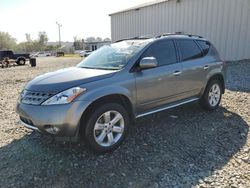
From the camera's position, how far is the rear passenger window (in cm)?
490

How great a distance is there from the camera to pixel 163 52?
4.58 metres

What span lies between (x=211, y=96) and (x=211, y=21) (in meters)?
10.0

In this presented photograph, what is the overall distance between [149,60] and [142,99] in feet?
2.15

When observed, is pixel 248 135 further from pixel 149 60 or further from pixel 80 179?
pixel 80 179

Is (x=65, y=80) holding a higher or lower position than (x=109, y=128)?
higher

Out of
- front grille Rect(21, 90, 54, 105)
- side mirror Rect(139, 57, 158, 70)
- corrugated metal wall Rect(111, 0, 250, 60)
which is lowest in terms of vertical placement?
front grille Rect(21, 90, 54, 105)

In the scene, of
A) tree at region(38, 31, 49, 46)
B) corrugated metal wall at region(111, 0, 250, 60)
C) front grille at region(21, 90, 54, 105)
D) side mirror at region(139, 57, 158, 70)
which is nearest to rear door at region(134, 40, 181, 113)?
side mirror at region(139, 57, 158, 70)

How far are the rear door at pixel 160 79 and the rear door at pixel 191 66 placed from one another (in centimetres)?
19

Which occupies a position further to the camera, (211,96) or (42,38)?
(42,38)

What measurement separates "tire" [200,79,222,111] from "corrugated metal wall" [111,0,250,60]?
9.01 m

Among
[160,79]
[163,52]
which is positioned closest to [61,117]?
[160,79]

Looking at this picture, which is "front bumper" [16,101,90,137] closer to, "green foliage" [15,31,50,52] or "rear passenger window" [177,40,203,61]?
"rear passenger window" [177,40,203,61]

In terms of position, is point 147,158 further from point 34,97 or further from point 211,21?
point 211,21

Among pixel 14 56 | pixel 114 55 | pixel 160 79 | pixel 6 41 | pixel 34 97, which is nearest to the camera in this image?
pixel 34 97
